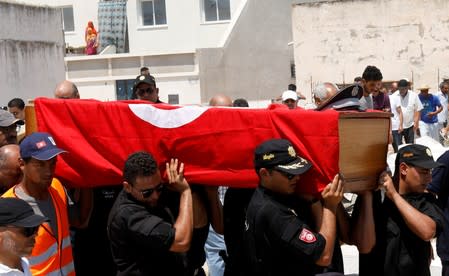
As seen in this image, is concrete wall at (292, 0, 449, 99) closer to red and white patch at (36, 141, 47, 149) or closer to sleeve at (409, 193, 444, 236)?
sleeve at (409, 193, 444, 236)

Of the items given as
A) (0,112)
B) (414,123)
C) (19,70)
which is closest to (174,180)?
(0,112)

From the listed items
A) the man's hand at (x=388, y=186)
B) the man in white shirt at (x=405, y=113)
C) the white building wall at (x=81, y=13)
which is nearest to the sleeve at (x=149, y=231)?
the man's hand at (x=388, y=186)

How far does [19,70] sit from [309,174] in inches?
625

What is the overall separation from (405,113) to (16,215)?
1027 centimetres

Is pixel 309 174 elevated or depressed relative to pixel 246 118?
depressed

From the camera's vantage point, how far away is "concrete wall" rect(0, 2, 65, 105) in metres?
18.0

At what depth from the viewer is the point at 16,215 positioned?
3.27 metres

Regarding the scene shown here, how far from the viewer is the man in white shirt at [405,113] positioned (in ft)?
40.9

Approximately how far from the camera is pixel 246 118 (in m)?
4.23

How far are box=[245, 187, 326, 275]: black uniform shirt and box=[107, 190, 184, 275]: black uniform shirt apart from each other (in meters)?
0.48

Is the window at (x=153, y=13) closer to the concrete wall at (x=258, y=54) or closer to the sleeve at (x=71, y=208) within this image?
the concrete wall at (x=258, y=54)

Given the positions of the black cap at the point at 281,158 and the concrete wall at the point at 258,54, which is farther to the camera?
the concrete wall at the point at 258,54

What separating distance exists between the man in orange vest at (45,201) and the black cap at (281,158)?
1.25 m

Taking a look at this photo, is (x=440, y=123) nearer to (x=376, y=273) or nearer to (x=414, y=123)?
(x=414, y=123)
